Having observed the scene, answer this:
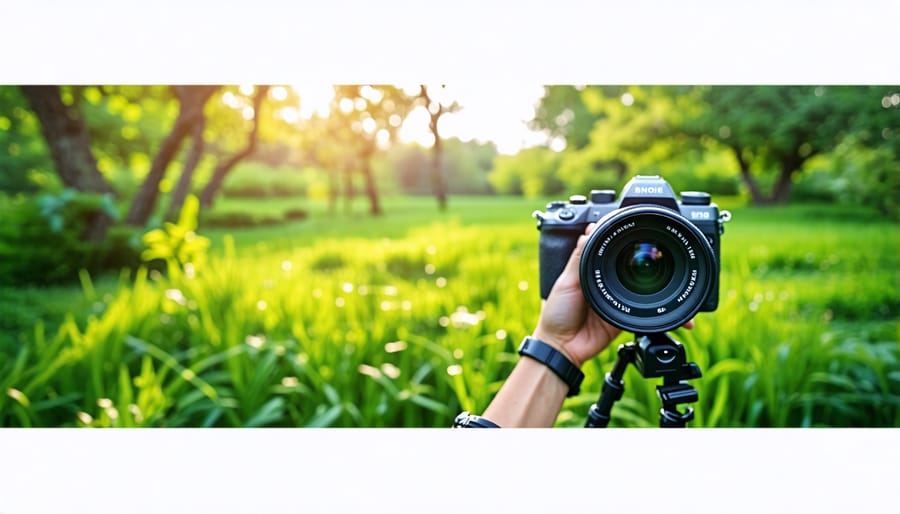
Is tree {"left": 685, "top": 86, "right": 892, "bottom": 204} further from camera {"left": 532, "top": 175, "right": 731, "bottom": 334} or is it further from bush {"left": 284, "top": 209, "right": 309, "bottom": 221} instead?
camera {"left": 532, "top": 175, "right": 731, "bottom": 334}

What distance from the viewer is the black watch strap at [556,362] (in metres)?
1.11

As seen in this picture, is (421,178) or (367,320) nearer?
(367,320)

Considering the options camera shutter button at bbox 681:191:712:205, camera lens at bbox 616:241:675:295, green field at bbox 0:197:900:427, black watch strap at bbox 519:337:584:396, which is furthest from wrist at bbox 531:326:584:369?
green field at bbox 0:197:900:427

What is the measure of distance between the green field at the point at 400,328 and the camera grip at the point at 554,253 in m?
0.76

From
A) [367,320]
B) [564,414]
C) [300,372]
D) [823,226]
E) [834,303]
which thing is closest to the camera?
[564,414]

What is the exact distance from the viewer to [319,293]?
2611 millimetres

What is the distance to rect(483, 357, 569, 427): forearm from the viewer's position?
3.51 ft

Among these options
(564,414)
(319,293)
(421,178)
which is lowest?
(564,414)

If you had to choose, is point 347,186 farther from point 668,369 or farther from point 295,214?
point 668,369

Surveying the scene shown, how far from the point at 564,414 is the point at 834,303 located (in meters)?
1.56

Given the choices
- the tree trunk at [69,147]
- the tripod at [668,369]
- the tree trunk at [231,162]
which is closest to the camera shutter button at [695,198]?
the tripod at [668,369]

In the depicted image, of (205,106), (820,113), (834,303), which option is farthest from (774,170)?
(205,106)

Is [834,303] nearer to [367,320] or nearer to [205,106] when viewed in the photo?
[367,320]

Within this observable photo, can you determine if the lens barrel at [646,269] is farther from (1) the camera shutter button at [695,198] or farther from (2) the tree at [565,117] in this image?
(2) the tree at [565,117]
